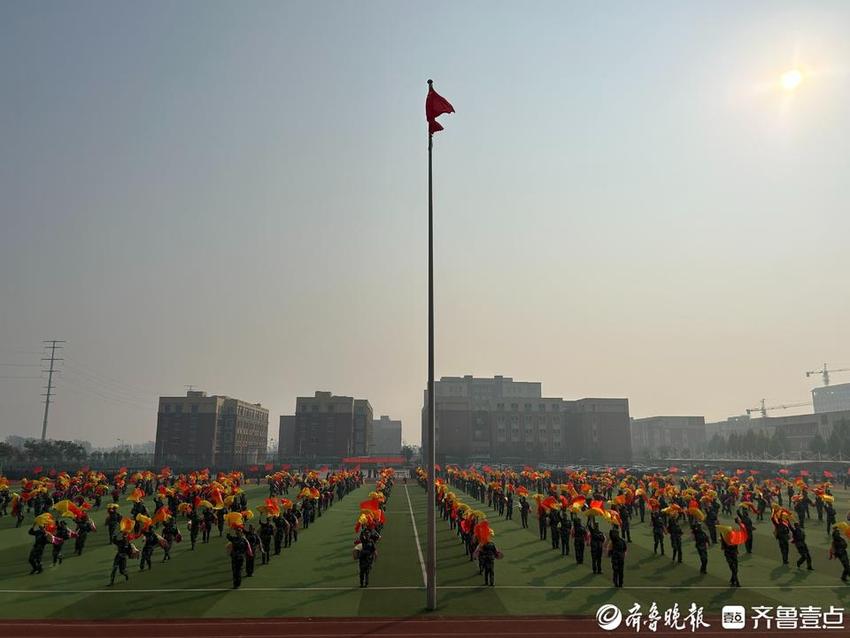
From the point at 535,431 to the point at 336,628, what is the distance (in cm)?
12410

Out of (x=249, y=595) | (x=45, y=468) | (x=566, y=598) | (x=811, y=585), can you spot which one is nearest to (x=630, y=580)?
(x=566, y=598)

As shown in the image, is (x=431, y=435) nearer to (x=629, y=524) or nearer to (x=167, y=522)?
(x=167, y=522)

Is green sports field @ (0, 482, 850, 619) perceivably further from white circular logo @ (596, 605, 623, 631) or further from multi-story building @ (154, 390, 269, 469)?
multi-story building @ (154, 390, 269, 469)

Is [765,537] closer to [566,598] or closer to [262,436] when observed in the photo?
[566,598]

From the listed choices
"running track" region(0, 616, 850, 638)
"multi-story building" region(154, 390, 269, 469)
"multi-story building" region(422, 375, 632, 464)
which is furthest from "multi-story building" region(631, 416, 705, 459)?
"running track" region(0, 616, 850, 638)

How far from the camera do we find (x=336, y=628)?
1380 centimetres

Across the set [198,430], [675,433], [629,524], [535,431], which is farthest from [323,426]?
[675,433]

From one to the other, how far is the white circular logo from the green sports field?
0.36m

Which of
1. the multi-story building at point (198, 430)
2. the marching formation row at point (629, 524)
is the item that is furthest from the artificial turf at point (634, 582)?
the multi-story building at point (198, 430)

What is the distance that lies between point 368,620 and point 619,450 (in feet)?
413

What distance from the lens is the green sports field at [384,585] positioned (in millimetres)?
15602

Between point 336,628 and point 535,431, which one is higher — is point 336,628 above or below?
below

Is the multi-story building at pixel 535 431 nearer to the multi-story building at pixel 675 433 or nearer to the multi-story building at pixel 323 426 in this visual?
the multi-story building at pixel 323 426

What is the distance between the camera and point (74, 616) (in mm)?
14656
